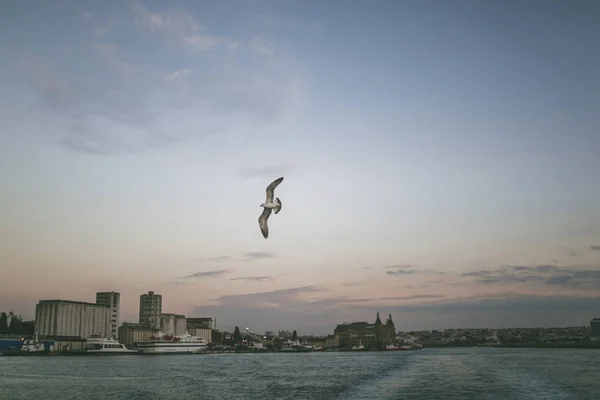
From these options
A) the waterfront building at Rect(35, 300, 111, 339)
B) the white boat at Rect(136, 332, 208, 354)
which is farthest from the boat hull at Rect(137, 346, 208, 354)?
the waterfront building at Rect(35, 300, 111, 339)

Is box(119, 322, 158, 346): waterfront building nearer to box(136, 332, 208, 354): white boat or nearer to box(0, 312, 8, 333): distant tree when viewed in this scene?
box(136, 332, 208, 354): white boat

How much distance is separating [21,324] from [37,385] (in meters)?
135

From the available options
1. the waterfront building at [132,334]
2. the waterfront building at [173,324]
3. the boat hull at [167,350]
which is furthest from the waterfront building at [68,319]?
the waterfront building at [173,324]

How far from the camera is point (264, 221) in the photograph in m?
21.6

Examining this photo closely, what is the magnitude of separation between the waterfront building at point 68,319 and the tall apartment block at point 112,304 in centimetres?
359

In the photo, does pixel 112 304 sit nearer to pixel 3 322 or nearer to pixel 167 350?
pixel 3 322

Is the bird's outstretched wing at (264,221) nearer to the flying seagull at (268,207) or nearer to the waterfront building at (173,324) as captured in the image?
the flying seagull at (268,207)

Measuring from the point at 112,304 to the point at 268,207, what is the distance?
15551 centimetres

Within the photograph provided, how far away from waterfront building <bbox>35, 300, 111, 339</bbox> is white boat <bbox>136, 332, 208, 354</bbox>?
18.3 m

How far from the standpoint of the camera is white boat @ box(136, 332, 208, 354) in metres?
137

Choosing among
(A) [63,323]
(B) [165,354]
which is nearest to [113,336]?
(A) [63,323]

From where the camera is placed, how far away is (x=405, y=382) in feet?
161

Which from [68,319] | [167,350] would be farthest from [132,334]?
[167,350]

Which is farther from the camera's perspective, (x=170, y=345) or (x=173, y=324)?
(x=173, y=324)
